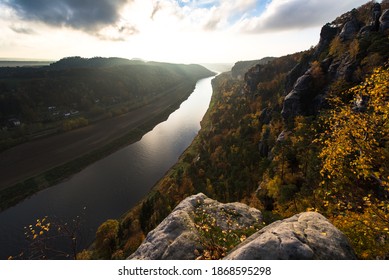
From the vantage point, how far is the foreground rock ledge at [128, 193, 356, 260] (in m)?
9.10

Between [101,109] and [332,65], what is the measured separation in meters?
138

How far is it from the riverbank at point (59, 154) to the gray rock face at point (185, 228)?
216 feet

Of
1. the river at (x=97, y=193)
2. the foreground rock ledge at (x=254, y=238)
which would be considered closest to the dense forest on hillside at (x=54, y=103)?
the river at (x=97, y=193)

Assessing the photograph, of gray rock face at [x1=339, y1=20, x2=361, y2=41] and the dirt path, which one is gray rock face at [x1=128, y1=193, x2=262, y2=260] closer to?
gray rock face at [x1=339, y1=20, x2=361, y2=41]

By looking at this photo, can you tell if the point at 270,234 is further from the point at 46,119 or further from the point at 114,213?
the point at 46,119

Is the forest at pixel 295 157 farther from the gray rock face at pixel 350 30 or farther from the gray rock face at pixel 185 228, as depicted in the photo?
the gray rock face at pixel 185 228

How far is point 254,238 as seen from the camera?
11266mm

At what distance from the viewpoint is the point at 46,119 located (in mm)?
128250

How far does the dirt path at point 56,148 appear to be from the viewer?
76.6 m

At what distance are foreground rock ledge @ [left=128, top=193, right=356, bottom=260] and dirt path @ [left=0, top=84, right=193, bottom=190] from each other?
76163mm

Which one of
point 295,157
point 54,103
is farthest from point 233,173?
point 54,103

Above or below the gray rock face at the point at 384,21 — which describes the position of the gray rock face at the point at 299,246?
below

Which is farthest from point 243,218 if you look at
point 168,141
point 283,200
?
point 168,141

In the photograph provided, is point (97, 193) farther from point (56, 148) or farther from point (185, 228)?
point (185, 228)
